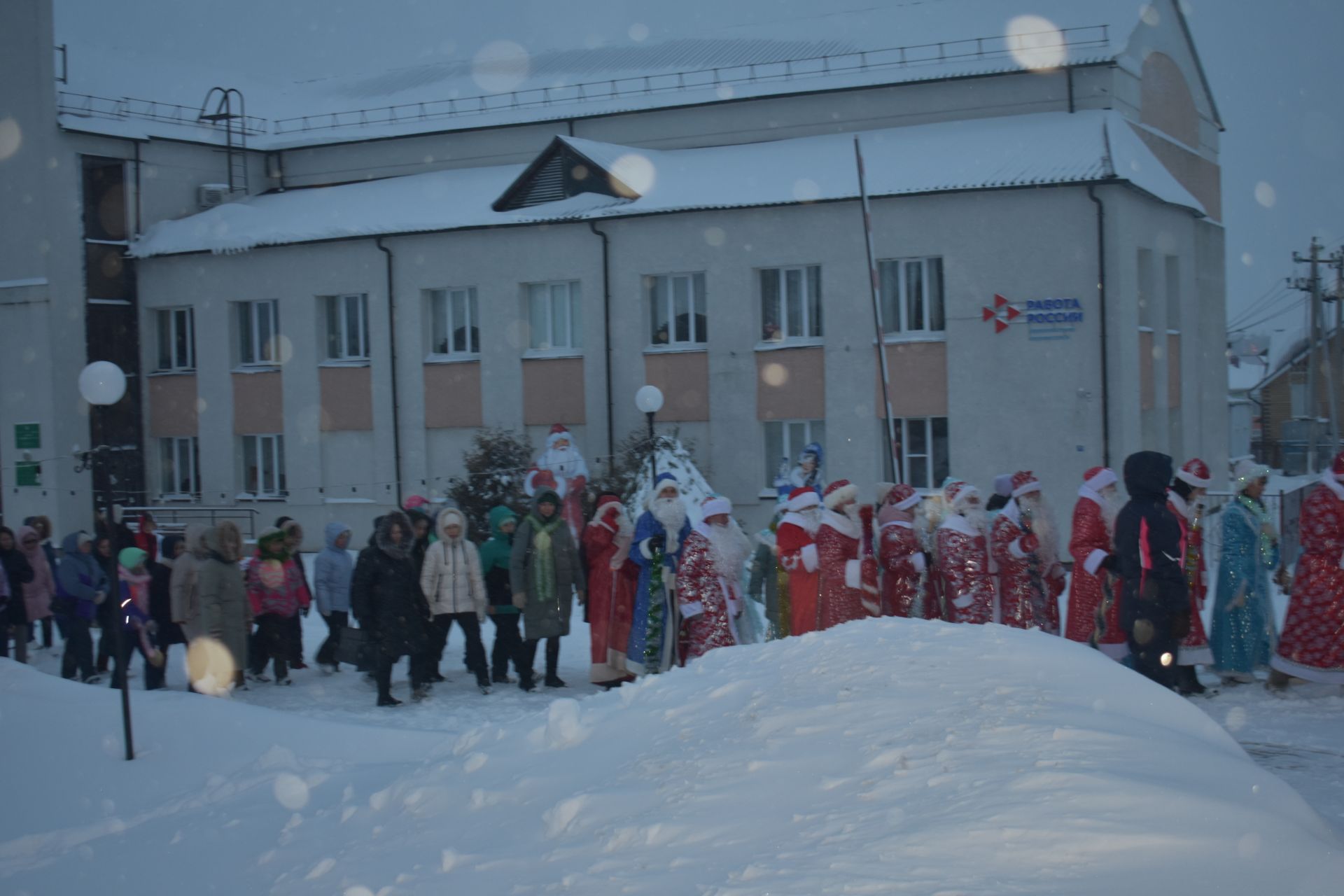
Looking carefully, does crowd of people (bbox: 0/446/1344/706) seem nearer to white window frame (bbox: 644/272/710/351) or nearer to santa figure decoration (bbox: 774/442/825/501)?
santa figure decoration (bbox: 774/442/825/501)

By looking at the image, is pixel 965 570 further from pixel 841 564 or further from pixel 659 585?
pixel 659 585

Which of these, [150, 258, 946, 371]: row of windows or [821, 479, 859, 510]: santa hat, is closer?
[821, 479, 859, 510]: santa hat

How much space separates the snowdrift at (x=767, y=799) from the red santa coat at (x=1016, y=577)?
3541mm

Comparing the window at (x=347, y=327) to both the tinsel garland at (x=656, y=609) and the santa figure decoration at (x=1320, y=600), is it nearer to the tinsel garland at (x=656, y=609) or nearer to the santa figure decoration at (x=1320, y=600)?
the tinsel garland at (x=656, y=609)

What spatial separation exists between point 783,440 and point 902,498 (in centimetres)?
1254

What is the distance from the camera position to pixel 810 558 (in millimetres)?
10391

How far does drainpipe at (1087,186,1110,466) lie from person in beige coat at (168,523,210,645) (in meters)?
14.7

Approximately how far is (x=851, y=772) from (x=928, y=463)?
59.4 ft

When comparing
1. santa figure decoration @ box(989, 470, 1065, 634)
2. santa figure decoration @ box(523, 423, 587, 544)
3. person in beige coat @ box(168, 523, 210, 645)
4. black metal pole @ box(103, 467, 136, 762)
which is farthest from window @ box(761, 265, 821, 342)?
black metal pole @ box(103, 467, 136, 762)

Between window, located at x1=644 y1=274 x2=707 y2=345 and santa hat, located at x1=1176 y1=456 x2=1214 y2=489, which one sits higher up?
window, located at x1=644 y1=274 x2=707 y2=345

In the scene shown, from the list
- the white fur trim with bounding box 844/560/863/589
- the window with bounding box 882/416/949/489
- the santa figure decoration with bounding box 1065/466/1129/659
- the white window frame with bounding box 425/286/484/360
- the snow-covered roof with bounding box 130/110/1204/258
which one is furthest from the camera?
the white window frame with bounding box 425/286/484/360

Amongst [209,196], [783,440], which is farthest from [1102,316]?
[209,196]

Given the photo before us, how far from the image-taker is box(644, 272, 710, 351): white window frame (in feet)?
79.2

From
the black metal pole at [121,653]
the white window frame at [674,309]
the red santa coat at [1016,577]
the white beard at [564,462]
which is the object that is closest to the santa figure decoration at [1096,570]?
the red santa coat at [1016,577]
